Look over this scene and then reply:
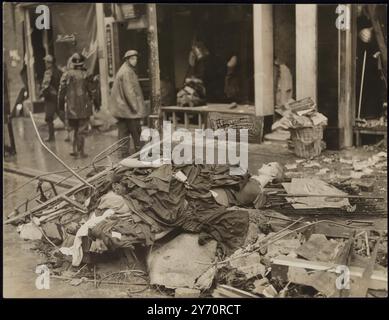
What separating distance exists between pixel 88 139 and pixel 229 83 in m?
2.04

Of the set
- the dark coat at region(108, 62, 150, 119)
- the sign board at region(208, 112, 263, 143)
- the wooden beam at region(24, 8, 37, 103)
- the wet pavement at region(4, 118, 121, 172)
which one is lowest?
the wet pavement at region(4, 118, 121, 172)

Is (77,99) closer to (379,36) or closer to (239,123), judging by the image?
(239,123)

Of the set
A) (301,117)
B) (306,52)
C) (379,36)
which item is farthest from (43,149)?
(379,36)

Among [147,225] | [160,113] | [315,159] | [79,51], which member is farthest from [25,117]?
[315,159]

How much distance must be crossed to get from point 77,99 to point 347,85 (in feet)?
10.7

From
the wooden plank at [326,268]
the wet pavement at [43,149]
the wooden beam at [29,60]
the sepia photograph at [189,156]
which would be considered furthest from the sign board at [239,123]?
the wooden beam at [29,60]

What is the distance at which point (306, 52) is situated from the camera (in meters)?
6.57

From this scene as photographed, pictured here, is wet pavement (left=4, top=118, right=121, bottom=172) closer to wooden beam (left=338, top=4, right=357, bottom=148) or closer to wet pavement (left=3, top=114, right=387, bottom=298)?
wet pavement (left=3, top=114, right=387, bottom=298)

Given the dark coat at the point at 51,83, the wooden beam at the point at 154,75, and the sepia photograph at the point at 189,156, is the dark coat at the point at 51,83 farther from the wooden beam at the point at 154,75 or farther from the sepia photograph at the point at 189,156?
the wooden beam at the point at 154,75

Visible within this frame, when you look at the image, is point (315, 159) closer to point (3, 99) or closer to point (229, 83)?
point (229, 83)

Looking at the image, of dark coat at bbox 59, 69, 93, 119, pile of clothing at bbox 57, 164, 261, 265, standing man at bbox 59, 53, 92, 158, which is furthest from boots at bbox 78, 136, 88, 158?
pile of clothing at bbox 57, 164, 261, 265

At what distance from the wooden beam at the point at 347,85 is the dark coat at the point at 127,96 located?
2.28 m

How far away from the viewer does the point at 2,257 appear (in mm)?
6324

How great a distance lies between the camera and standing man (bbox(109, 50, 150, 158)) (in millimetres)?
6652
